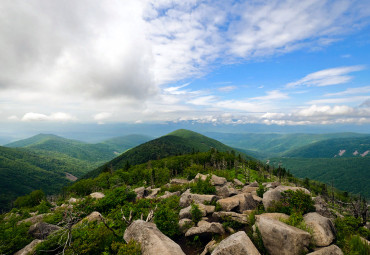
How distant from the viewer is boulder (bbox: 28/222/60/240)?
54.6 feet

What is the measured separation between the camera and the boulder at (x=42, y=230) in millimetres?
16634

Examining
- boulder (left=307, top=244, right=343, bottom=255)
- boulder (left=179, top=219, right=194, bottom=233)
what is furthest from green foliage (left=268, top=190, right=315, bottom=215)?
boulder (left=179, top=219, right=194, bottom=233)

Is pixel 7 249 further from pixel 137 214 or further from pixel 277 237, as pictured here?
pixel 277 237

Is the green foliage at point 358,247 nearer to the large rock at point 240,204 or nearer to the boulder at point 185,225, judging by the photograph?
the large rock at point 240,204

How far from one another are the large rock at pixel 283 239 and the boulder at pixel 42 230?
64.9 feet

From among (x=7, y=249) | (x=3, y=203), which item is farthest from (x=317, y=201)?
(x=3, y=203)

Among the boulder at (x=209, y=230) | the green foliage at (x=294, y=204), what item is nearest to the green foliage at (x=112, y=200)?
the boulder at (x=209, y=230)

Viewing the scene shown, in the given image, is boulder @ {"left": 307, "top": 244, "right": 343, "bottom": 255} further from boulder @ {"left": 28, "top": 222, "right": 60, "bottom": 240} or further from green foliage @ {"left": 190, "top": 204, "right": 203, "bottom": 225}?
boulder @ {"left": 28, "top": 222, "right": 60, "bottom": 240}

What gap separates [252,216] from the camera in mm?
13086

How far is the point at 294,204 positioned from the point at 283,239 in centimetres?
546

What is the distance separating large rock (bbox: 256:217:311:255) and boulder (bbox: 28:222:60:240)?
64.9ft

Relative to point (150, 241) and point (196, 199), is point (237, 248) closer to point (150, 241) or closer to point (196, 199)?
point (150, 241)

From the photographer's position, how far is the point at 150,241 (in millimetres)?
9625

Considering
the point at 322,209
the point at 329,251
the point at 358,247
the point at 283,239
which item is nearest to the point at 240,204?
the point at 322,209
